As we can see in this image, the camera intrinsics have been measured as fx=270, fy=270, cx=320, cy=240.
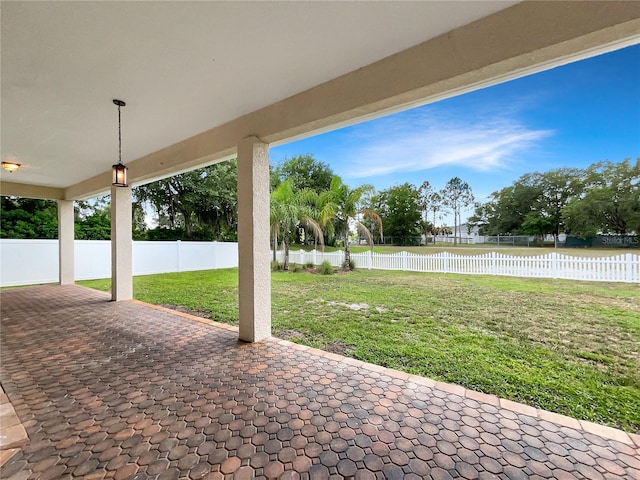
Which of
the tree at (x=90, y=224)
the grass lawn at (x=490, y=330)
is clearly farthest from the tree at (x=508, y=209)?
the tree at (x=90, y=224)

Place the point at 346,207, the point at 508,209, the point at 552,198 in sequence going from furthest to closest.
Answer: the point at 346,207, the point at 508,209, the point at 552,198

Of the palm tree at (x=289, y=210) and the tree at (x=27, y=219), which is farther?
the tree at (x=27, y=219)

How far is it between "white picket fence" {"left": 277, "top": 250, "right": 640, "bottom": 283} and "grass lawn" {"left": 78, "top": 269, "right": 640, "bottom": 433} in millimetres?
293

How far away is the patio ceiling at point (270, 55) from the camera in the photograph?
1661 mm

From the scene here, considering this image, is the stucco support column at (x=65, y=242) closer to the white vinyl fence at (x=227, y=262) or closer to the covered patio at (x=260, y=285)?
the white vinyl fence at (x=227, y=262)

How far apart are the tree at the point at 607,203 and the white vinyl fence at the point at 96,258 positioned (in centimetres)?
1169

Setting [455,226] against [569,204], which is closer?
[569,204]

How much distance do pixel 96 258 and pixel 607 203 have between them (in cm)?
1330

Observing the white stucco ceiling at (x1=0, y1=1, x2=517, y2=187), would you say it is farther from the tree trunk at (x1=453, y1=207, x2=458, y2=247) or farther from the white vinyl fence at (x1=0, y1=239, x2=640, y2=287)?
the white vinyl fence at (x1=0, y1=239, x2=640, y2=287)

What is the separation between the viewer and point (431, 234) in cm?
768

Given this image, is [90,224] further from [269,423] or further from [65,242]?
[269,423]

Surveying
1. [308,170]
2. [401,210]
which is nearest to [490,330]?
[401,210]

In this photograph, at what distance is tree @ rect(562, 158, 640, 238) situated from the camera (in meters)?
4.10

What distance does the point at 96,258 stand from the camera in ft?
30.3
